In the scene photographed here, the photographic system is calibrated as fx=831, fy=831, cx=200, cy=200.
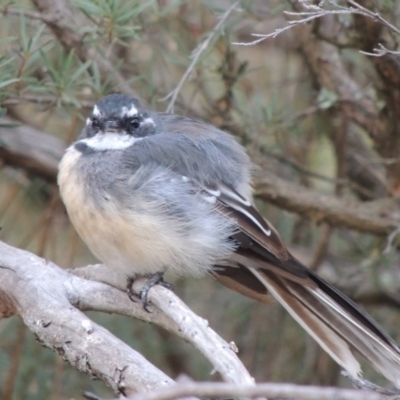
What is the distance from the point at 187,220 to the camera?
364 centimetres

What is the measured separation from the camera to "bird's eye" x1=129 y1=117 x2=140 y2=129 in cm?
386

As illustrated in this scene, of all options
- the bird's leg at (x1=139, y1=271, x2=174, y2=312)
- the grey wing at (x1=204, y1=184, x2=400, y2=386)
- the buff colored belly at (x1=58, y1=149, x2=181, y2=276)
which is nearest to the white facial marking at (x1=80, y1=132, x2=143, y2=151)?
the buff colored belly at (x1=58, y1=149, x2=181, y2=276)

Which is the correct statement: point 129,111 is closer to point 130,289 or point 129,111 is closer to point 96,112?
point 96,112

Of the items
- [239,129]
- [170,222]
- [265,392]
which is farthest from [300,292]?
[265,392]

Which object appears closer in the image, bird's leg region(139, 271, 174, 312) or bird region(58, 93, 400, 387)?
bird's leg region(139, 271, 174, 312)

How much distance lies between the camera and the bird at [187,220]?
3.49m

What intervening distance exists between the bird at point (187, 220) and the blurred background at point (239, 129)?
245mm

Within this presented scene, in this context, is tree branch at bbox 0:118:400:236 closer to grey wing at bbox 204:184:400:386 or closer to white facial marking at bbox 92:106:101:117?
grey wing at bbox 204:184:400:386

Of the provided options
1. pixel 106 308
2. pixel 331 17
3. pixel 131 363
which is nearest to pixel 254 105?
pixel 331 17

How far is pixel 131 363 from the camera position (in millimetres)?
2662

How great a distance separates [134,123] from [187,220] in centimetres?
57

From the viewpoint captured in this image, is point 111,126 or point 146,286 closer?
Answer: point 146,286

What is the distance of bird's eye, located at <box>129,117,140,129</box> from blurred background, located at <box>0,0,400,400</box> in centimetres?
23

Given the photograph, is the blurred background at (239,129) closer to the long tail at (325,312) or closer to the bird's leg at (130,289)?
the long tail at (325,312)
